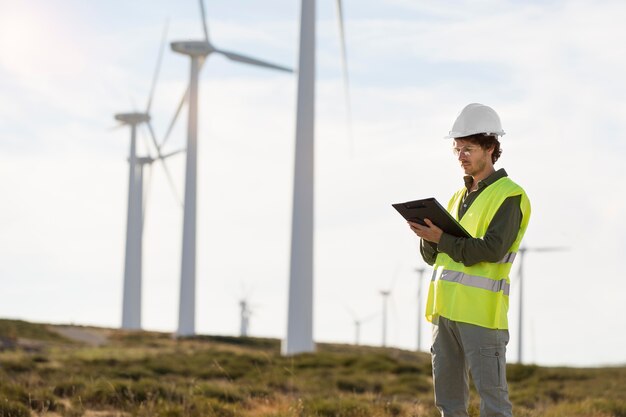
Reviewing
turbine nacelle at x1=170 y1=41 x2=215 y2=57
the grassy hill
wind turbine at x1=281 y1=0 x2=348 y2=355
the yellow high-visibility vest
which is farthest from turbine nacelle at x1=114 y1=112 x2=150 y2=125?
the yellow high-visibility vest

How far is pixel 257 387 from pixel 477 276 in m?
13.2

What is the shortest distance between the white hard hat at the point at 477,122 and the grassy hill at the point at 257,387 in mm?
5735

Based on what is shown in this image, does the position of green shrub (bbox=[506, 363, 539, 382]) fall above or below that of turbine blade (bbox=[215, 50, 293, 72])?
below

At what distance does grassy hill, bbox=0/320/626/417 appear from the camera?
45.3ft

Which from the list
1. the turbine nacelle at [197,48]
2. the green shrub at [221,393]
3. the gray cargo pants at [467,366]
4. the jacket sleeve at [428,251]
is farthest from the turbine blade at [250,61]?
the gray cargo pants at [467,366]

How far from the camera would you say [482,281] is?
6.52 meters

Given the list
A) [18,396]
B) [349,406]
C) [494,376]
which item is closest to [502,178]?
[494,376]

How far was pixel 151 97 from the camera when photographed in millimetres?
68500

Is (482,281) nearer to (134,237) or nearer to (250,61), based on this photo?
(250,61)

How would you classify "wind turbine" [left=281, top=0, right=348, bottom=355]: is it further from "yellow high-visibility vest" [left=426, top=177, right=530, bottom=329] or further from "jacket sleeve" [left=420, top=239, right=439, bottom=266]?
"yellow high-visibility vest" [left=426, top=177, right=530, bottom=329]

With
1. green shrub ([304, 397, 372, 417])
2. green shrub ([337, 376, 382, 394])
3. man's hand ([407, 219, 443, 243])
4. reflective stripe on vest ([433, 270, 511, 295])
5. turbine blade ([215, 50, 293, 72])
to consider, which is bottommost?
green shrub ([337, 376, 382, 394])

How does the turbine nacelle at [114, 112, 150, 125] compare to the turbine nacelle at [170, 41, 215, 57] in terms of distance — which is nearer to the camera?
the turbine nacelle at [170, 41, 215, 57]

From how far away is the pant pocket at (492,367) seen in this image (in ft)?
20.8

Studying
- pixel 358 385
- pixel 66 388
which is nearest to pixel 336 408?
pixel 66 388
